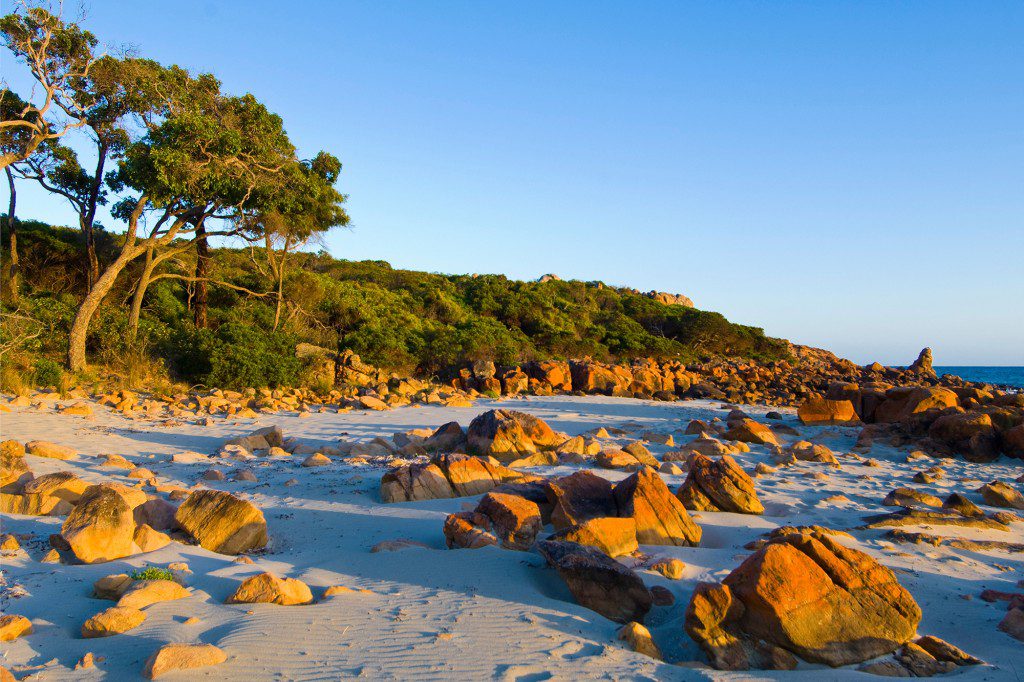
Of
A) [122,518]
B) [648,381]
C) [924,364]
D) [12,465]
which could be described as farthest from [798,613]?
[924,364]

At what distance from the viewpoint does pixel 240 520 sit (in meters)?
5.12

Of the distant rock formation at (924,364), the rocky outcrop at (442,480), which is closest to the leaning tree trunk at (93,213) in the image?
the rocky outcrop at (442,480)

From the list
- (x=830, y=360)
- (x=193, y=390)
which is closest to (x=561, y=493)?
(x=193, y=390)

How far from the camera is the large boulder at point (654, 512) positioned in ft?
17.7

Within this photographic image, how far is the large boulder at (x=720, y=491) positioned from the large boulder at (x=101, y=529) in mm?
4985

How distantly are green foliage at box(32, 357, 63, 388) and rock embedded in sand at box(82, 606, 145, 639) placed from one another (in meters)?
11.3

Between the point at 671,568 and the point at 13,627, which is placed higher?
the point at 671,568

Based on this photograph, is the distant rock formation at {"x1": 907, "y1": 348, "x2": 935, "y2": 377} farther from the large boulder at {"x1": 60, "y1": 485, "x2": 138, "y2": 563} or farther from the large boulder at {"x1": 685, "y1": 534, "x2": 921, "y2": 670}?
the large boulder at {"x1": 60, "y1": 485, "x2": 138, "y2": 563}

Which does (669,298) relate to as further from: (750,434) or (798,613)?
(798,613)

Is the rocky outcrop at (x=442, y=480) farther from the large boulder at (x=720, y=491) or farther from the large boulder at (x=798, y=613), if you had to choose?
the large boulder at (x=798, y=613)

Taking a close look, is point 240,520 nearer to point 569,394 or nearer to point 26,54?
point 569,394

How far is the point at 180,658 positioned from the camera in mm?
3080

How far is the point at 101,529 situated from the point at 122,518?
15 cm

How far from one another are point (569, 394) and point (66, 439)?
11.6m
